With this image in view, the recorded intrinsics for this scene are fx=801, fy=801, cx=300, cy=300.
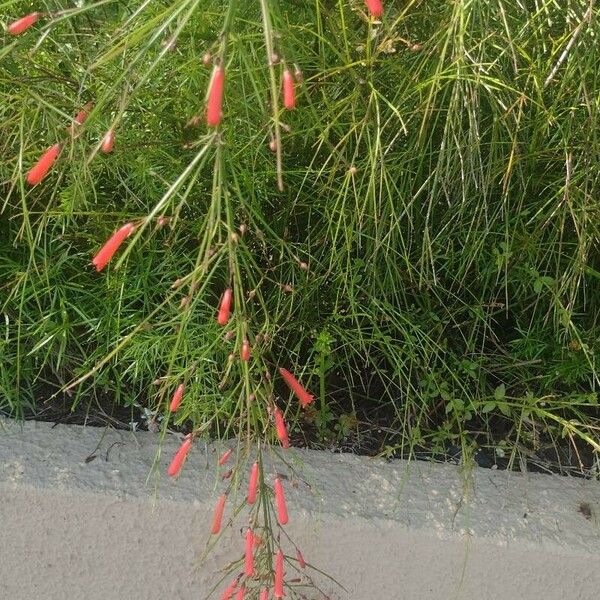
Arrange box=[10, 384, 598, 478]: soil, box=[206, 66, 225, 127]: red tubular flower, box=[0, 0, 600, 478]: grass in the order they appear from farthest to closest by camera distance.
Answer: box=[10, 384, 598, 478]: soil → box=[0, 0, 600, 478]: grass → box=[206, 66, 225, 127]: red tubular flower

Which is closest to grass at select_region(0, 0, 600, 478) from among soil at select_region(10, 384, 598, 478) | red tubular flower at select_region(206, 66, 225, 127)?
soil at select_region(10, 384, 598, 478)

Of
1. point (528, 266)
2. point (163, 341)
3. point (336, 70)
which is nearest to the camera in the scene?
point (336, 70)

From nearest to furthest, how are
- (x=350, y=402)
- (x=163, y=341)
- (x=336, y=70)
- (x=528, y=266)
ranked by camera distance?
(x=336, y=70)
(x=163, y=341)
(x=528, y=266)
(x=350, y=402)

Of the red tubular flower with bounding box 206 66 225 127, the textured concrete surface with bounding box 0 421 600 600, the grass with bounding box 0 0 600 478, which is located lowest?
the textured concrete surface with bounding box 0 421 600 600

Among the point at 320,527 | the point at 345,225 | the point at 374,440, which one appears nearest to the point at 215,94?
the point at 345,225

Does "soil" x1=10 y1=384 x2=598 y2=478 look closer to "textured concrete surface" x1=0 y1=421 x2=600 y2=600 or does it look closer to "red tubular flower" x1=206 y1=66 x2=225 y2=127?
"textured concrete surface" x1=0 y1=421 x2=600 y2=600

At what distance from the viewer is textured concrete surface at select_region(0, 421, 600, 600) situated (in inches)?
53.5

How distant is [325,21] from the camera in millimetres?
1377

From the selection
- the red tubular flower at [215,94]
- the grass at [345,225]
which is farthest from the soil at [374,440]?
the red tubular flower at [215,94]

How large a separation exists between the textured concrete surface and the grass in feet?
0.30

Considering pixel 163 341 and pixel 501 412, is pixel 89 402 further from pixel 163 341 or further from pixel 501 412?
pixel 501 412

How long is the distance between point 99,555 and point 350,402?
56 centimetres

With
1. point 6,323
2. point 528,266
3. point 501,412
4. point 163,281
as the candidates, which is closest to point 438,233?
point 528,266

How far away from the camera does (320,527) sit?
136 centimetres
